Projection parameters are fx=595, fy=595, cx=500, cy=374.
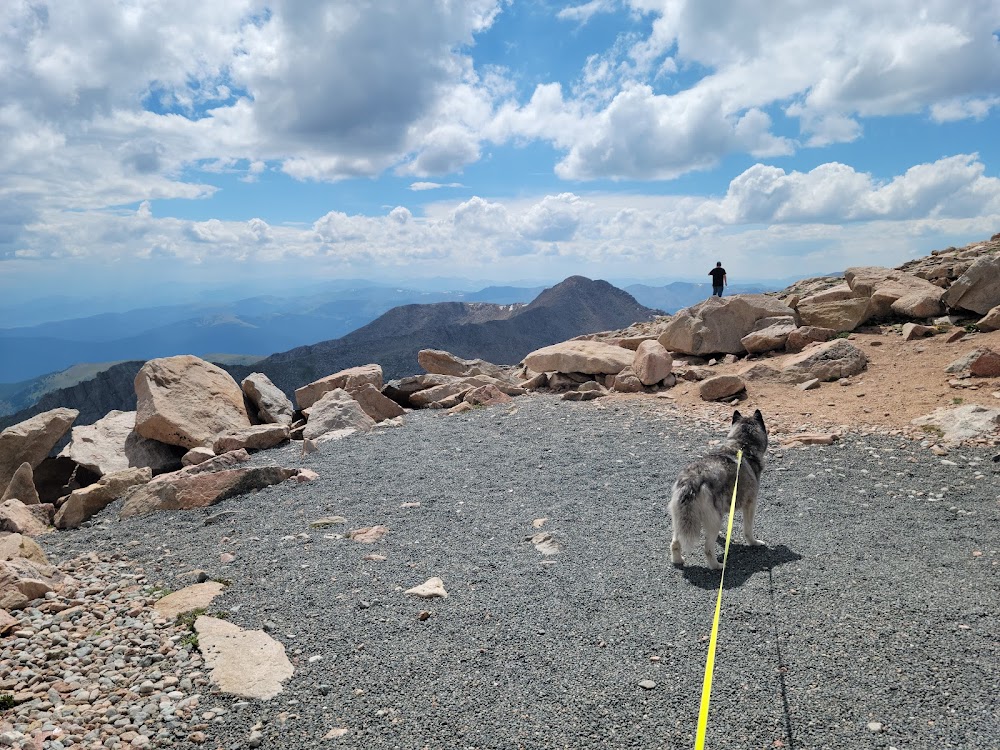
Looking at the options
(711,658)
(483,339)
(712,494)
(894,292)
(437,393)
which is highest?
(894,292)

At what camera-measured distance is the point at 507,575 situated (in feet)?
24.6

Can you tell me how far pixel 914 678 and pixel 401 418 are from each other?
47.5 ft

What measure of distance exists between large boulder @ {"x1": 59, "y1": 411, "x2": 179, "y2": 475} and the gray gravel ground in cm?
478

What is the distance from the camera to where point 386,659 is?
5695mm

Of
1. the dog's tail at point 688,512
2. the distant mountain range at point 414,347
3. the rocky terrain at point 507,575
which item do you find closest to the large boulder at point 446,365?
the rocky terrain at point 507,575

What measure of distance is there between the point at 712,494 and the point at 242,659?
5.33 m

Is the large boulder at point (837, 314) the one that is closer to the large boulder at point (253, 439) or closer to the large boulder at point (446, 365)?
the large boulder at point (446, 365)

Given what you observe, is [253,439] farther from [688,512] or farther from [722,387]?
[722,387]

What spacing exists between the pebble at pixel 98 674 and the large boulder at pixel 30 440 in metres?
9.62

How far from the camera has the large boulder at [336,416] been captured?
645 inches

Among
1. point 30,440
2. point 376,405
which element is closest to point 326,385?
point 376,405

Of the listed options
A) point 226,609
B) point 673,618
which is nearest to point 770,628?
point 673,618

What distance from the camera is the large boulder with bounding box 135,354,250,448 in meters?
15.6

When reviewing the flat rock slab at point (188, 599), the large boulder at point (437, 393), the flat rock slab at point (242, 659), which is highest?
the large boulder at point (437, 393)
